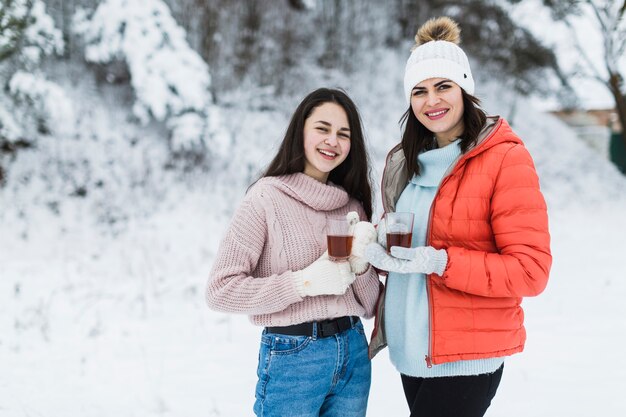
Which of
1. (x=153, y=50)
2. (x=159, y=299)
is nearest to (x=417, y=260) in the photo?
(x=159, y=299)

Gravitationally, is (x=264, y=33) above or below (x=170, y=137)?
above

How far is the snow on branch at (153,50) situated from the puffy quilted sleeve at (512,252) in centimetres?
817

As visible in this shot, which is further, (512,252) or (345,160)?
(345,160)

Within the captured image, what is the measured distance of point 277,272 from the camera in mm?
2248

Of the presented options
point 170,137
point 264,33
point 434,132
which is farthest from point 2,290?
point 264,33

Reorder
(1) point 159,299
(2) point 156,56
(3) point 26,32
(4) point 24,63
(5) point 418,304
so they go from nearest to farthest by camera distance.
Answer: (5) point 418,304, (1) point 159,299, (3) point 26,32, (4) point 24,63, (2) point 156,56

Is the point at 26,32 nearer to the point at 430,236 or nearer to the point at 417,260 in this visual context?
the point at 430,236

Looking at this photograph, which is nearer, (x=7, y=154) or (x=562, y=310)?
(x=562, y=310)

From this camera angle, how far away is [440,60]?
2.18 meters

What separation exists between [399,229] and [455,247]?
0.22 meters

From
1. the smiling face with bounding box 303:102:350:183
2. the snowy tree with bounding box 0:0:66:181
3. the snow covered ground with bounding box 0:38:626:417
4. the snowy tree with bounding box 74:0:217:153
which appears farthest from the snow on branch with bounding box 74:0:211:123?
the smiling face with bounding box 303:102:350:183

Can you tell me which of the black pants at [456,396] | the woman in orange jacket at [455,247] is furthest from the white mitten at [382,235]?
the black pants at [456,396]

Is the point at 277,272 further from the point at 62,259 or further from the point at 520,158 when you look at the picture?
the point at 62,259

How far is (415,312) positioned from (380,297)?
0.24 m
